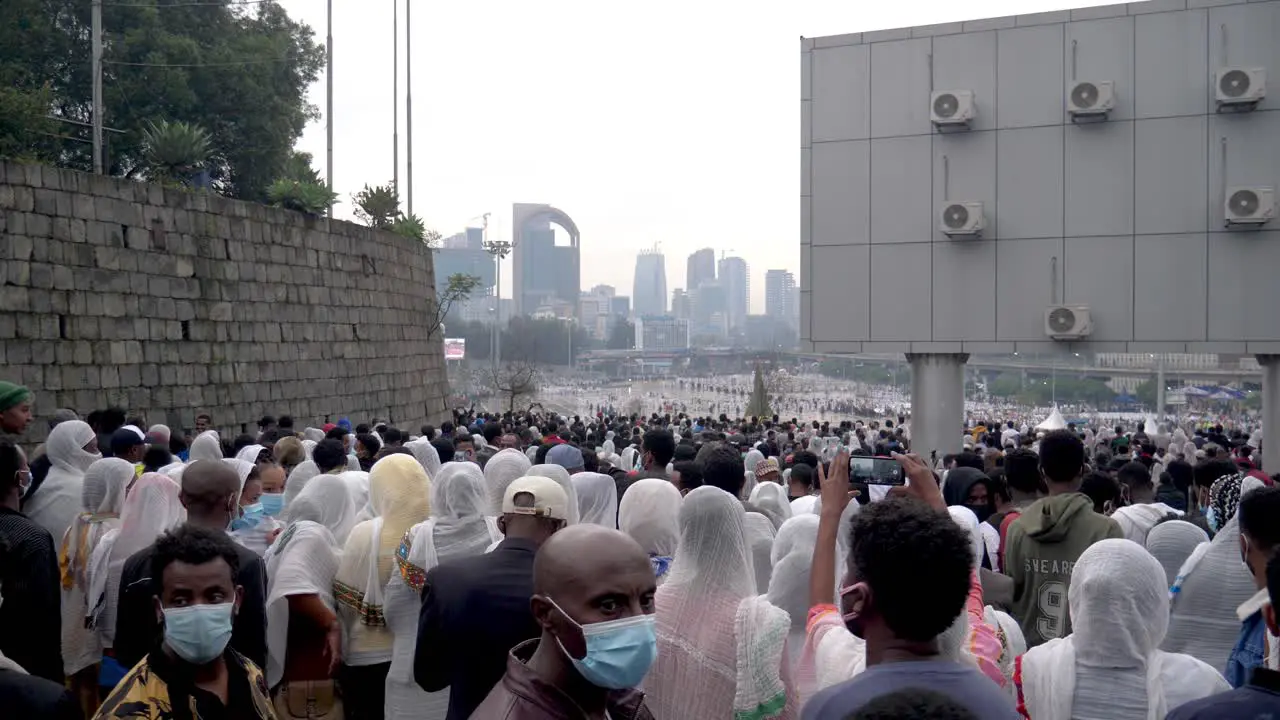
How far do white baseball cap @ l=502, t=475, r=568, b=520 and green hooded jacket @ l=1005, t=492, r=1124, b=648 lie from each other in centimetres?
203

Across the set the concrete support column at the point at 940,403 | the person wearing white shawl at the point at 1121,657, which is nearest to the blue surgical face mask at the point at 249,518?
the person wearing white shawl at the point at 1121,657

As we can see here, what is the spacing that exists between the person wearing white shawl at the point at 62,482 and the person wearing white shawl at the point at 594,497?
250 centimetres

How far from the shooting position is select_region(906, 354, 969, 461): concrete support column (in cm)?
1852

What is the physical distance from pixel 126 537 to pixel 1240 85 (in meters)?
16.2

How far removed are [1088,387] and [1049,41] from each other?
249 feet

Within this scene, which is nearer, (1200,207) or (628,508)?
(628,508)

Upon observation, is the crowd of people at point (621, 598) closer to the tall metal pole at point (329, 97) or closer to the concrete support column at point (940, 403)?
the concrete support column at point (940, 403)

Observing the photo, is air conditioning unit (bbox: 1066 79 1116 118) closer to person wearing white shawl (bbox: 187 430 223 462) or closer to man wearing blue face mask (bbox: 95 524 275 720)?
person wearing white shawl (bbox: 187 430 223 462)

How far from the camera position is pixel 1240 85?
653 inches

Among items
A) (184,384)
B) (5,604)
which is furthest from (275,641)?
(184,384)

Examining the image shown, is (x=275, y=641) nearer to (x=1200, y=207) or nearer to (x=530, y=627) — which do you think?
(x=530, y=627)

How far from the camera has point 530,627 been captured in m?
3.92

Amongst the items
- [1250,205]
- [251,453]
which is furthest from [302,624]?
[1250,205]

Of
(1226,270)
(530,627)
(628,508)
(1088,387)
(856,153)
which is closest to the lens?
(530,627)
